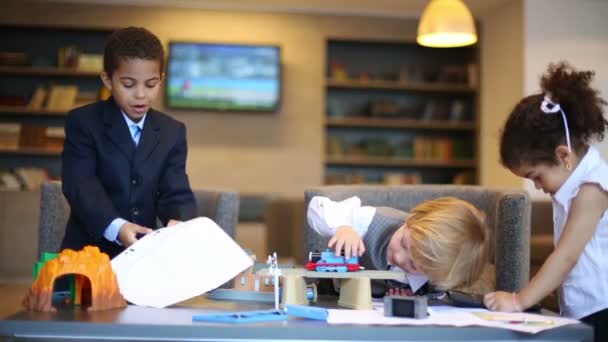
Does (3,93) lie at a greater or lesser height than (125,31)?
greater

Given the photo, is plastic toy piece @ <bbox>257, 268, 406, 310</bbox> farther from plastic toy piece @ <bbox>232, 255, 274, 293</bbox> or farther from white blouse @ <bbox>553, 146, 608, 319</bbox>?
white blouse @ <bbox>553, 146, 608, 319</bbox>

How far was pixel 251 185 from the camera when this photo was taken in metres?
6.91

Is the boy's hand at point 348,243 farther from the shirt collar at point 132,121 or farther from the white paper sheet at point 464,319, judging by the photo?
the shirt collar at point 132,121

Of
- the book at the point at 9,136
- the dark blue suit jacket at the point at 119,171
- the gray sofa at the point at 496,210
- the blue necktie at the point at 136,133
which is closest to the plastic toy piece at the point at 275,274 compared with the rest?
the dark blue suit jacket at the point at 119,171

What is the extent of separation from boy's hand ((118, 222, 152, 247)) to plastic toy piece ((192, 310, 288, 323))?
0.54 m

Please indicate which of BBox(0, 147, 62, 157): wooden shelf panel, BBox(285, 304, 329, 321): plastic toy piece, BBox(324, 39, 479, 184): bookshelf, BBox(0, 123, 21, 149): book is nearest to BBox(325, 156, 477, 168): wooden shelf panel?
BBox(324, 39, 479, 184): bookshelf

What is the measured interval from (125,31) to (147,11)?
5155 millimetres

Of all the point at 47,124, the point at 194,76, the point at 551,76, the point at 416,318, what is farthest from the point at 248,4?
the point at 416,318

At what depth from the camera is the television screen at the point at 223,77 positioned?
6.67m

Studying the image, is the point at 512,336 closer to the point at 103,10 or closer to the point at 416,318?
the point at 416,318

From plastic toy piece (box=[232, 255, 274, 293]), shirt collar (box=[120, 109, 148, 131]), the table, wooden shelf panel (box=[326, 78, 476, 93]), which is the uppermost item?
wooden shelf panel (box=[326, 78, 476, 93])

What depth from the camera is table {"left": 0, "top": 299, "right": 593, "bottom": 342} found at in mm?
1047

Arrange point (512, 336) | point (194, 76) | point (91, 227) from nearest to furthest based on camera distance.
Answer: point (512, 336) → point (91, 227) → point (194, 76)

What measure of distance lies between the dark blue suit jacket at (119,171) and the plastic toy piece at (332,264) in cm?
61
